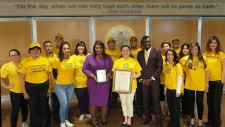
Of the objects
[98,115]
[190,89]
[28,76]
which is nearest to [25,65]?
[28,76]

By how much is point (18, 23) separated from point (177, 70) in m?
4.66

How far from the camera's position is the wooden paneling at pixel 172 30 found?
6.88 m

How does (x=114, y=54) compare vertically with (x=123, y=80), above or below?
above

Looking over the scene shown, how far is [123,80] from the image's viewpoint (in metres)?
4.27

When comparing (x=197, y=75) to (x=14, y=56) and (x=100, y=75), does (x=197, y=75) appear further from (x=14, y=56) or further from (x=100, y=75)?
(x=14, y=56)

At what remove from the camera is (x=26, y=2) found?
5.94 m

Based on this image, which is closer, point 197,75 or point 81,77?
point 197,75

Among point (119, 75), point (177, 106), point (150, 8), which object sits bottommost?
point (177, 106)

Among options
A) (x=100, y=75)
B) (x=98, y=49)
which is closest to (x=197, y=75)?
(x=100, y=75)

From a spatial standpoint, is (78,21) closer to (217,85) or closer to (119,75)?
(119,75)

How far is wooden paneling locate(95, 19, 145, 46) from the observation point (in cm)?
658

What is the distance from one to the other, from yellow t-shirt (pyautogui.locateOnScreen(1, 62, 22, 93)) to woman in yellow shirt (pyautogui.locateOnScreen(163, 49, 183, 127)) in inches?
105

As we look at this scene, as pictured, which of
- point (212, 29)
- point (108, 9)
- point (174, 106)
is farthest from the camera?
point (212, 29)

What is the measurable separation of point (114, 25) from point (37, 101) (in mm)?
3437
